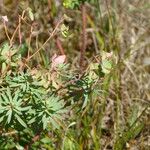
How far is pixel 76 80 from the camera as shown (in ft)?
5.76

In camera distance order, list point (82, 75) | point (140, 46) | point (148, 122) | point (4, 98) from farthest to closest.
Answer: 1. point (140, 46)
2. point (148, 122)
3. point (82, 75)
4. point (4, 98)

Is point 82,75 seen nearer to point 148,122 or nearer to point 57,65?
point 57,65

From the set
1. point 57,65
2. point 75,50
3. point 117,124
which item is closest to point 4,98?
point 57,65

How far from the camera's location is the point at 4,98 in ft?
5.45

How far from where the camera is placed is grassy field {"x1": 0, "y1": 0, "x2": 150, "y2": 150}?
1710 mm

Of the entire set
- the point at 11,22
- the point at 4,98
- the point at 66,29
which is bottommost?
the point at 11,22

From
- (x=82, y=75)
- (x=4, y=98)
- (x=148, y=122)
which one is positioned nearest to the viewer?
(x=4, y=98)

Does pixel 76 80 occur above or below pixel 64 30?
below

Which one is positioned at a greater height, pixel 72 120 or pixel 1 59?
pixel 1 59

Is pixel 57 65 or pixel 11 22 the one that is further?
pixel 11 22

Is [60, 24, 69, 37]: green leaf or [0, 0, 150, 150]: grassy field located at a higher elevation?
[60, 24, 69, 37]: green leaf

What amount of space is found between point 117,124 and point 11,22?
3.50 feet

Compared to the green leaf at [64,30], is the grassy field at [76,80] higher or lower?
lower

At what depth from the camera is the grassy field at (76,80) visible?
1710mm
